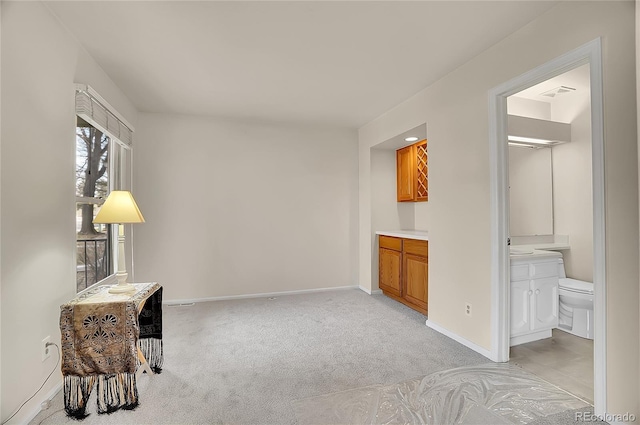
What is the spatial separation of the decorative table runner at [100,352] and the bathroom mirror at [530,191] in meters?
3.77

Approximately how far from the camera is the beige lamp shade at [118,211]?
6.66ft

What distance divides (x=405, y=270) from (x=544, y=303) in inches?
56.6

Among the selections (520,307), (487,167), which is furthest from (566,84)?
(520,307)

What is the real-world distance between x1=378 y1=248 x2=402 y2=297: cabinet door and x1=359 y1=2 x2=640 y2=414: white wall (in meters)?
0.77

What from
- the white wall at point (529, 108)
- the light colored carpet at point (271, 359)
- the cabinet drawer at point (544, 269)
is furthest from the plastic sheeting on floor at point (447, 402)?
the white wall at point (529, 108)

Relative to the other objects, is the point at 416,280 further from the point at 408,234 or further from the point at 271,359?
the point at 271,359

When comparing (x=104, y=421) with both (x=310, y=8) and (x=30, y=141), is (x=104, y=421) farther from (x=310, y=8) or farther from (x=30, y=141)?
(x=310, y=8)

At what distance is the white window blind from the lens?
227 cm

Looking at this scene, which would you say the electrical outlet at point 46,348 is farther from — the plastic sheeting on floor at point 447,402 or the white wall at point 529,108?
the white wall at point 529,108

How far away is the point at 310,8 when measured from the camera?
6.30 ft

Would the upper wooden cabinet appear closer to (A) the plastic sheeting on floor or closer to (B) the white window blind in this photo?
(A) the plastic sheeting on floor

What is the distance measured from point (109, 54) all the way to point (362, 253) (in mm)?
3813

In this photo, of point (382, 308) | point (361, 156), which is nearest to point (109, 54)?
point (361, 156)

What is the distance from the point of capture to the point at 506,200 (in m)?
2.37
